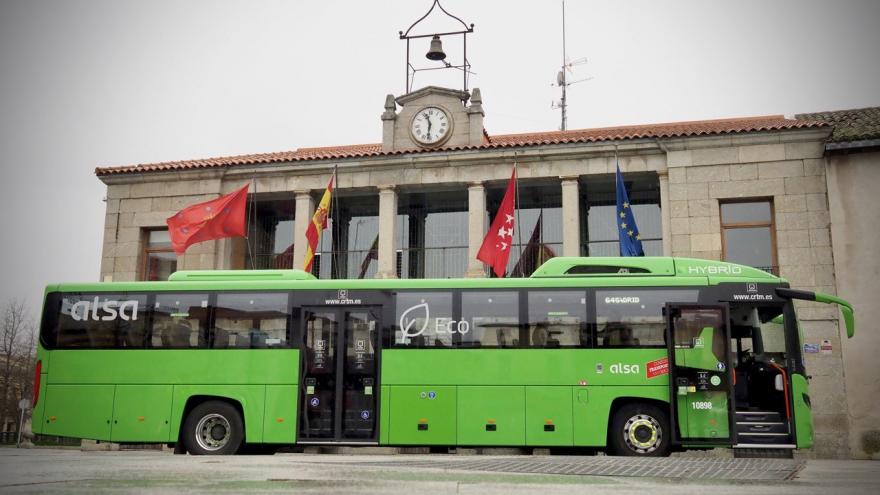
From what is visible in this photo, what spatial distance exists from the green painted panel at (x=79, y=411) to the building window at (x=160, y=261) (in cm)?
987

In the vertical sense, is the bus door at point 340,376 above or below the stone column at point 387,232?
below

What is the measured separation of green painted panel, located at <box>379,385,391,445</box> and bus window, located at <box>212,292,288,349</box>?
2115 mm

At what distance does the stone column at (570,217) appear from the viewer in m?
22.0

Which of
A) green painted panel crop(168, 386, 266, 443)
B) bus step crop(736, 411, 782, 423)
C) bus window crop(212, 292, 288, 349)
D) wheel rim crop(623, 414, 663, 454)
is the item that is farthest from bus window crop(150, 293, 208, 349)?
bus step crop(736, 411, 782, 423)

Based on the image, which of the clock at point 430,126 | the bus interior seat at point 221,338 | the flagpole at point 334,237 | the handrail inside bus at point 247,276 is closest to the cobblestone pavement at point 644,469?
the bus interior seat at point 221,338

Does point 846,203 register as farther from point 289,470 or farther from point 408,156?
point 289,470

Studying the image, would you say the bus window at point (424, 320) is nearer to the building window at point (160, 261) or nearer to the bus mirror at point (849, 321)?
the bus mirror at point (849, 321)

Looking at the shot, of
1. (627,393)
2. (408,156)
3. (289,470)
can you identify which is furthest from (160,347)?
(408,156)

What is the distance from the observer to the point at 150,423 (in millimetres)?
14984

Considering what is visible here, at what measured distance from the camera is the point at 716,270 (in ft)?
47.0

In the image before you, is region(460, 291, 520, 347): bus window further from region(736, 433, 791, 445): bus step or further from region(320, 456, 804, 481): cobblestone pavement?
region(736, 433, 791, 445): bus step

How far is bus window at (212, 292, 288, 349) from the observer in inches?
587

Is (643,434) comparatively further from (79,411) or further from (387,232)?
(387,232)

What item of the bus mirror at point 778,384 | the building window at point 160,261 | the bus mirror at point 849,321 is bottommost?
the bus mirror at point 778,384
